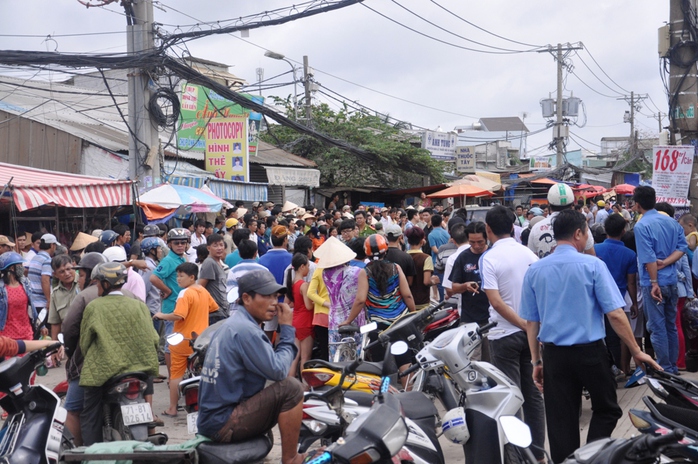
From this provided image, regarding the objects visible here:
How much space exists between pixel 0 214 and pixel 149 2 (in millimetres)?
5118

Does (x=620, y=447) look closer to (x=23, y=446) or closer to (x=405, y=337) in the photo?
(x=405, y=337)

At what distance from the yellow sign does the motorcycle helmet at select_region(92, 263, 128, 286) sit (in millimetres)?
14296

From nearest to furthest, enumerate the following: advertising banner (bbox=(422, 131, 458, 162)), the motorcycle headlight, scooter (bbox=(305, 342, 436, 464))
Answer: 1. scooter (bbox=(305, 342, 436, 464))
2. the motorcycle headlight
3. advertising banner (bbox=(422, 131, 458, 162))

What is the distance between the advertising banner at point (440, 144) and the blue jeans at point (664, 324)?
1123 inches

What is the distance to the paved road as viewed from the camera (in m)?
6.32

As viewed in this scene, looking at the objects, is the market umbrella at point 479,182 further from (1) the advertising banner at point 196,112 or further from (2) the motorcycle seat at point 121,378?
(2) the motorcycle seat at point 121,378

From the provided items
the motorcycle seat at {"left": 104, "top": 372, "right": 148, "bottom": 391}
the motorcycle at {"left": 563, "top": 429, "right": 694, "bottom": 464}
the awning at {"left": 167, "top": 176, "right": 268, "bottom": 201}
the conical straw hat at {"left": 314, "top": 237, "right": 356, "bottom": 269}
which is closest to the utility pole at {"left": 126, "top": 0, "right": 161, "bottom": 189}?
the awning at {"left": 167, "top": 176, "right": 268, "bottom": 201}

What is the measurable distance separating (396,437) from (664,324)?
5087 mm

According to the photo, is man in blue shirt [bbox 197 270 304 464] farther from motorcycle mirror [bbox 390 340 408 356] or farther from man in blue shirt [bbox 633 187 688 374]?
man in blue shirt [bbox 633 187 688 374]

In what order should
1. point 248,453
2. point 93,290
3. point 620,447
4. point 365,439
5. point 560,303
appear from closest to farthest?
point 620,447 < point 365,439 < point 248,453 < point 560,303 < point 93,290

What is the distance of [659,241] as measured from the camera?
24.9 feet

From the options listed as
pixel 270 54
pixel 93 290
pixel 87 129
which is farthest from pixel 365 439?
pixel 270 54

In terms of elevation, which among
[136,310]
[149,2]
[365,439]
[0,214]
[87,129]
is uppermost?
[149,2]

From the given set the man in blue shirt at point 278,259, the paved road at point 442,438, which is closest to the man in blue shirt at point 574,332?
the paved road at point 442,438
